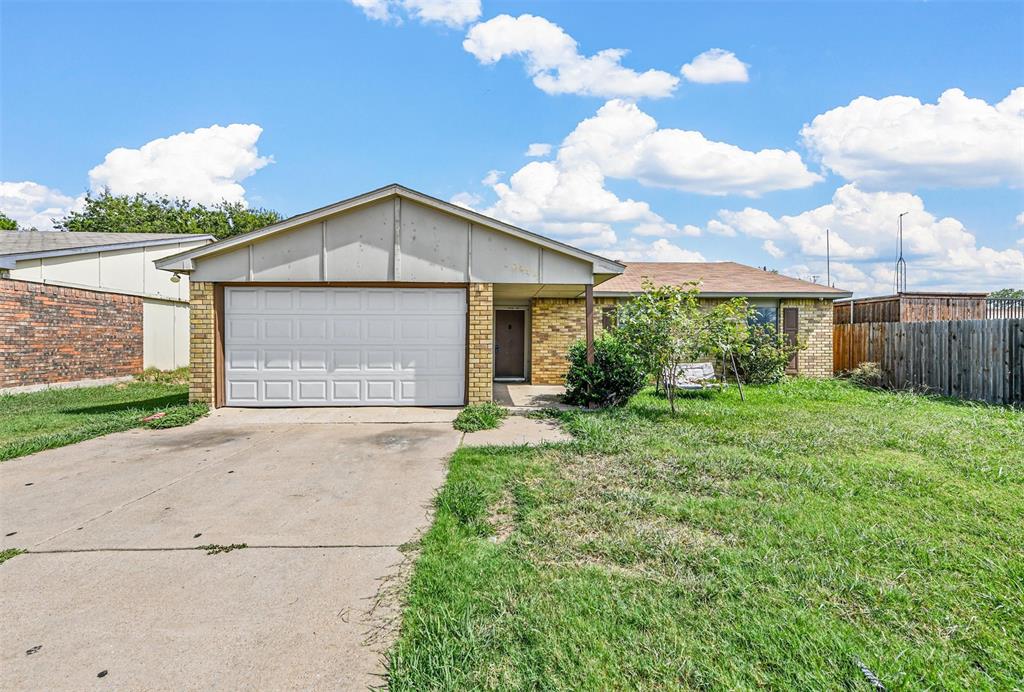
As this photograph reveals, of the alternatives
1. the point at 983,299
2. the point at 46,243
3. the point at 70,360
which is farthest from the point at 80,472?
the point at 983,299

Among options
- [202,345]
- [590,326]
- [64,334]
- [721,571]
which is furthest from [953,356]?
[64,334]

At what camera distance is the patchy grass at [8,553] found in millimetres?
3418

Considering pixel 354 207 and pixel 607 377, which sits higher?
pixel 354 207

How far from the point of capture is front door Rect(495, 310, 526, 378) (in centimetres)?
1451

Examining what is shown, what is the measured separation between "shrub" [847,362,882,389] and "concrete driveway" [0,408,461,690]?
11592 millimetres

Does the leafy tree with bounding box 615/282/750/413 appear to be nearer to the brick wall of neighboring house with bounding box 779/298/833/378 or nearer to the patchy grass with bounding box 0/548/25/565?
the brick wall of neighboring house with bounding box 779/298/833/378

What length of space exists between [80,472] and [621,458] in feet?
19.8

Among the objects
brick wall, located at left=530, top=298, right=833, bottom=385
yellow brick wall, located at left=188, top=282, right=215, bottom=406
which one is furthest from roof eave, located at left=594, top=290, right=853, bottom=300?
yellow brick wall, located at left=188, top=282, right=215, bottom=406

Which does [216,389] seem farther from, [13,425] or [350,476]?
[350,476]

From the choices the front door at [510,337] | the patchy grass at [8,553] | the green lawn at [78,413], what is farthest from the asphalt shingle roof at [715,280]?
the patchy grass at [8,553]

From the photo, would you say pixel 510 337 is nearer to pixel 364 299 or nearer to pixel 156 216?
pixel 364 299

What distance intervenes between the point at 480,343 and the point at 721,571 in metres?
6.62

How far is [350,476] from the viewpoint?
5367 millimetres

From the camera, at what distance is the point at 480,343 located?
364 inches
